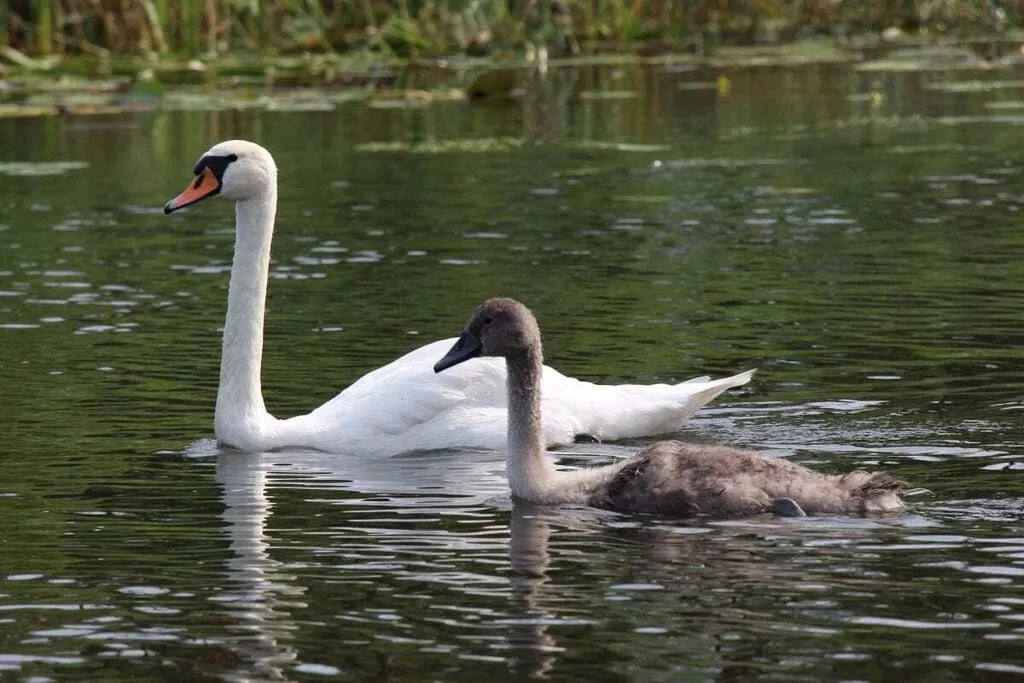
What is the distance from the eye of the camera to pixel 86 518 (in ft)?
28.4

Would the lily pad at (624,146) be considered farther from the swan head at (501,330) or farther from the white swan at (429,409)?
the swan head at (501,330)

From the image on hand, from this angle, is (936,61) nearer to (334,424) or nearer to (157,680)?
(334,424)

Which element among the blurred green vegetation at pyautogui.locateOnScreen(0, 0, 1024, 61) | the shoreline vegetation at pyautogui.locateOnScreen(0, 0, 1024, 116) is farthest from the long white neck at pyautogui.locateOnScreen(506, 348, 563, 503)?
the blurred green vegetation at pyautogui.locateOnScreen(0, 0, 1024, 61)

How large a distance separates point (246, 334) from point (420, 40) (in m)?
18.9

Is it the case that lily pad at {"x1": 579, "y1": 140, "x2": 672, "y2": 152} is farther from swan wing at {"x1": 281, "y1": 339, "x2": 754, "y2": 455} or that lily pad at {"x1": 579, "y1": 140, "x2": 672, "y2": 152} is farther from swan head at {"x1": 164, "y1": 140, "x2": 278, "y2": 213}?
swan wing at {"x1": 281, "y1": 339, "x2": 754, "y2": 455}

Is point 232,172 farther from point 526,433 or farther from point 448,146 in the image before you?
point 448,146

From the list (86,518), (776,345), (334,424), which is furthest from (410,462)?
(776,345)

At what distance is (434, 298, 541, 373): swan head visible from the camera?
9.27 m

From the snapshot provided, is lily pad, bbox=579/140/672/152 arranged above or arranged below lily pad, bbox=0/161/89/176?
above

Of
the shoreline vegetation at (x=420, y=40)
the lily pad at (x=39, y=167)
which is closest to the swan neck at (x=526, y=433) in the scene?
the lily pad at (x=39, y=167)

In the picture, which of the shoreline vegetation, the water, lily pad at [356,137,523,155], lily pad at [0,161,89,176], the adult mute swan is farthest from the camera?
the shoreline vegetation

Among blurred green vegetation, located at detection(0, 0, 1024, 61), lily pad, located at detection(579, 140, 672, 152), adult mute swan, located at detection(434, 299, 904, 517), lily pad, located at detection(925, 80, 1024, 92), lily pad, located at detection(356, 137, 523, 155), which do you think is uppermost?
blurred green vegetation, located at detection(0, 0, 1024, 61)

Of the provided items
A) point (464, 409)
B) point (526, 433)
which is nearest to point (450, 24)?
point (464, 409)

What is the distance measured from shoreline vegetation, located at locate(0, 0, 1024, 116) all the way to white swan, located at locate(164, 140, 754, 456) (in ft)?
48.1
